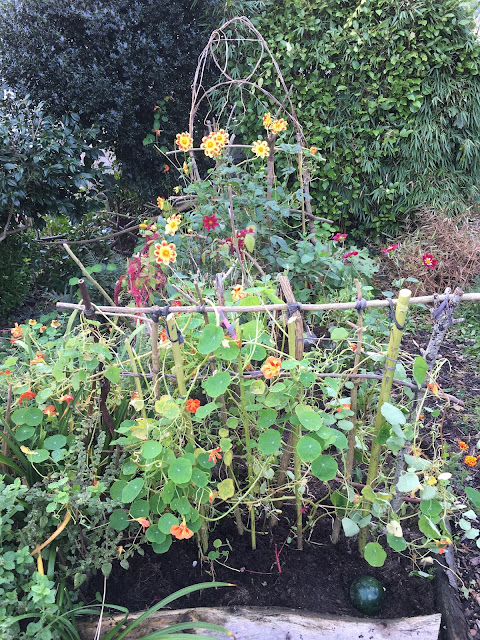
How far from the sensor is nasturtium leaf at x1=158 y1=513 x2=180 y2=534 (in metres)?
1.22

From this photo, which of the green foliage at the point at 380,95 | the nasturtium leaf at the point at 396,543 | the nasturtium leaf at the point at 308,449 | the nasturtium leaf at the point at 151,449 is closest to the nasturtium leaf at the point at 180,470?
the nasturtium leaf at the point at 151,449

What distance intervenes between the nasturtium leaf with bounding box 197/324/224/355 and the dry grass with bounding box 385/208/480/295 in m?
2.43

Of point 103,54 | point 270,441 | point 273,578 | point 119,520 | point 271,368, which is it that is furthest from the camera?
point 103,54

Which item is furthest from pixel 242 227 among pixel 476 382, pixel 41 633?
pixel 41 633

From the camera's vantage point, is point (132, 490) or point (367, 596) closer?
point (132, 490)

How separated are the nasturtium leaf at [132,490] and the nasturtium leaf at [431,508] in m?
0.74

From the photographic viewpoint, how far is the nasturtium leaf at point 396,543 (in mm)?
1216

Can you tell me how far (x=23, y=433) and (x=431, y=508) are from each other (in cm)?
114

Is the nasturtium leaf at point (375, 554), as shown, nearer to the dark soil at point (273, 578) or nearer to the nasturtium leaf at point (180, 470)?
the dark soil at point (273, 578)

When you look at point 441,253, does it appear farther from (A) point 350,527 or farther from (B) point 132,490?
(B) point 132,490

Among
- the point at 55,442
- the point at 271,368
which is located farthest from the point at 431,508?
the point at 55,442

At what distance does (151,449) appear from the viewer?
1127mm

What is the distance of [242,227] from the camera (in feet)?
8.23

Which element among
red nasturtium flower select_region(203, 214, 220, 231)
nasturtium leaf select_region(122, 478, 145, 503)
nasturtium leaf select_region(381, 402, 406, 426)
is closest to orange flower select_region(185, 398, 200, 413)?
nasturtium leaf select_region(122, 478, 145, 503)
